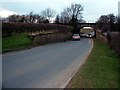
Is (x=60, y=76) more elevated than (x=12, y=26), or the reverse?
(x=12, y=26)

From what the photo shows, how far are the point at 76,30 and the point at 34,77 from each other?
94.9 meters

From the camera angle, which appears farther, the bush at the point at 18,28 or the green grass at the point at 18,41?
the bush at the point at 18,28

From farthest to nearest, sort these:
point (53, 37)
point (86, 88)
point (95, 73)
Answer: point (53, 37), point (95, 73), point (86, 88)

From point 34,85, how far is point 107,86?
109 inches

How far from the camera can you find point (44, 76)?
13.4 meters

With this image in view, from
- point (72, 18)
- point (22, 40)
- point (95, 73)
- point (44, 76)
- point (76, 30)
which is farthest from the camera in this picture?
point (72, 18)

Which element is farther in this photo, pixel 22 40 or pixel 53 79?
pixel 22 40

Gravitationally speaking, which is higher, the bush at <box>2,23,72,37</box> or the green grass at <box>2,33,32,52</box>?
the bush at <box>2,23,72,37</box>

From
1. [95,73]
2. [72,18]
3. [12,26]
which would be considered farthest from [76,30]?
[95,73]

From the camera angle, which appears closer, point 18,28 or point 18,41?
point 18,41

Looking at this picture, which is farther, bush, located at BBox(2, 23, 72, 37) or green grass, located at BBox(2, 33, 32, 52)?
bush, located at BBox(2, 23, 72, 37)

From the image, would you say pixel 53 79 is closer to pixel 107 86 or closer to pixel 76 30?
pixel 107 86

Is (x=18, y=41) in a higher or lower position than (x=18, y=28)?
lower

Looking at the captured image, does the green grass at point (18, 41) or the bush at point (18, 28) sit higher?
the bush at point (18, 28)
